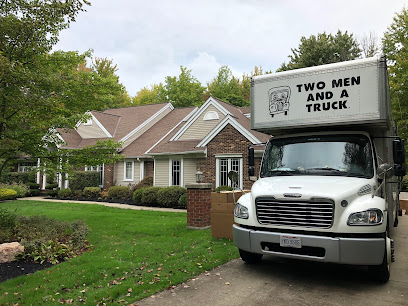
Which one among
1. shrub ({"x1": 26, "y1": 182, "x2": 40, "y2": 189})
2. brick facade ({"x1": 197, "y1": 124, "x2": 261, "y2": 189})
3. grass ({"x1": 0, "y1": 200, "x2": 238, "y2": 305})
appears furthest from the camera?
shrub ({"x1": 26, "y1": 182, "x2": 40, "y2": 189})

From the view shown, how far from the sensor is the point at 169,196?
620 inches

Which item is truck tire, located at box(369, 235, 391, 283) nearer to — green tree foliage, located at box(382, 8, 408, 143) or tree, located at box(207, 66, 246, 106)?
green tree foliage, located at box(382, 8, 408, 143)

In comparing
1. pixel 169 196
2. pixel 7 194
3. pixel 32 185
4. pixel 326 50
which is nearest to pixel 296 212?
pixel 169 196

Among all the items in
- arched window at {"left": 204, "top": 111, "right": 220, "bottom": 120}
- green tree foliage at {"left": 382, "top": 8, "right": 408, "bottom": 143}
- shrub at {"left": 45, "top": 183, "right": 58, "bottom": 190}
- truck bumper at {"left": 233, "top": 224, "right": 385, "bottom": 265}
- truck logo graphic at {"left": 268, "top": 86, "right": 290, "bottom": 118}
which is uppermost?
green tree foliage at {"left": 382, "top": 8, "right": 408, "bottom": 143}

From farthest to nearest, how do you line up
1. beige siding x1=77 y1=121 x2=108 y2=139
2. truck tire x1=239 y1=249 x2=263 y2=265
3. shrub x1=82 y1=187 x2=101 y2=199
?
beige siding x1=77 y1=121 x2=108 y2=139
shrub x1=82 y1=187 x2=101 y2=199
truck tire x1=239 y1=249 x2=263 y2=265

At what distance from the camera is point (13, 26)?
7.48 meters

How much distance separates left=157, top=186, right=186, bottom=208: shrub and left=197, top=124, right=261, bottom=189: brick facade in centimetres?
200


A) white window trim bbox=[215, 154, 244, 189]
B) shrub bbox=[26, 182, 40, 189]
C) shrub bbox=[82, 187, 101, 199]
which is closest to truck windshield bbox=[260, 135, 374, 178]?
white window trim bbox=[215, 154, 244, 189]

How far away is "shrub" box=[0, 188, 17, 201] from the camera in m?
18.9

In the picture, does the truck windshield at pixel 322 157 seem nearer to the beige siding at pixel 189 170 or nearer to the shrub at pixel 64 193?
the beige siding at pixel 189 170

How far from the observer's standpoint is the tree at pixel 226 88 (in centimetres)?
4258

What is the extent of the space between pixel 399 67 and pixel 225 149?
1534 cm

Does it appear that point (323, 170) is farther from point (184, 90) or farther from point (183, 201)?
point (184, 90)

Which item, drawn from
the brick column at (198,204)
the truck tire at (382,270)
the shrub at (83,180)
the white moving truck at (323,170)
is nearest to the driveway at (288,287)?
the truck tire at (382,270)
